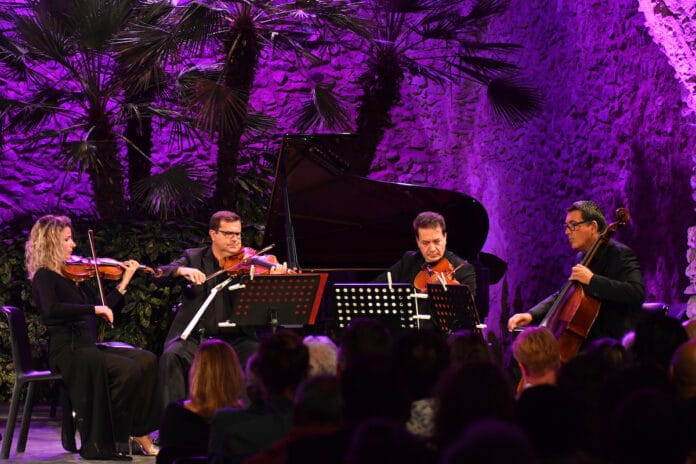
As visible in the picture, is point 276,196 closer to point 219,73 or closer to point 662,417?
point 219,73

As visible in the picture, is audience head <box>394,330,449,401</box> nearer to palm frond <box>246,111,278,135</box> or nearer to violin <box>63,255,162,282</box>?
violin <box>63,255,162,282</box>

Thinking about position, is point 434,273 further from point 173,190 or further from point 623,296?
point 173,190

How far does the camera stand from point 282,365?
2.87 m

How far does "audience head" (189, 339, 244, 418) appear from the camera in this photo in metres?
3.39

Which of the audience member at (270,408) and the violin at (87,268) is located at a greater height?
the violin at (87,268)

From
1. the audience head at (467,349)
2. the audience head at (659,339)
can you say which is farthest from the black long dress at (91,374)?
the audience head at (659,339)

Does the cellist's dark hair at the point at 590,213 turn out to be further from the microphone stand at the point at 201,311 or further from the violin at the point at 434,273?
the microphone stand at the point at 201,311

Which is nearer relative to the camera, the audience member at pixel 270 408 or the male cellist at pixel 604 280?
the audience member at pixel 270 408

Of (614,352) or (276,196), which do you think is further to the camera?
(276,196)

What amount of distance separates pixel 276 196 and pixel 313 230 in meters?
0.56

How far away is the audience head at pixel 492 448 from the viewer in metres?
1.43

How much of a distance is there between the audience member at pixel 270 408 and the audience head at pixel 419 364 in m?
0.30

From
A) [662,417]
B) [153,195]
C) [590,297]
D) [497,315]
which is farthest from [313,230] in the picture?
[662,417]

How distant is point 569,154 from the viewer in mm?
8039
